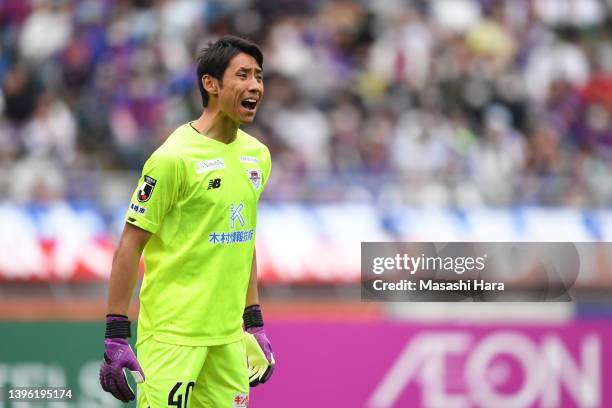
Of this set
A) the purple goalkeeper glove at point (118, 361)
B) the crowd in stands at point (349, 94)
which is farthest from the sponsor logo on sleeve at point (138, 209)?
the crowd in stands at point (349, 94)

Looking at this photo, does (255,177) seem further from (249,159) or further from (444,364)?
(444,364)

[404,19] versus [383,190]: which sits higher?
[404,19]

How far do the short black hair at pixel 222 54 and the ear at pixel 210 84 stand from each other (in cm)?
1

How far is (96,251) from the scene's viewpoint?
10969mm

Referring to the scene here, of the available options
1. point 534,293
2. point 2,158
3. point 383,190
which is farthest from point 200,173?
point 2,158

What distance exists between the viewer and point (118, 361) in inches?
198

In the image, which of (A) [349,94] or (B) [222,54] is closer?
(B) [222,54]

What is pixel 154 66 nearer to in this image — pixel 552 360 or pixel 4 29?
pixel 4 29

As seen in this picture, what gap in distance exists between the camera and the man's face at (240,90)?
524 cm

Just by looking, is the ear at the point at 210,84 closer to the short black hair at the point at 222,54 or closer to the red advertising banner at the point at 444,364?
the short black hair at the point at 222,54

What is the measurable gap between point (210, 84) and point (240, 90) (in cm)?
16

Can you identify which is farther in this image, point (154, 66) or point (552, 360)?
point (154, 66)

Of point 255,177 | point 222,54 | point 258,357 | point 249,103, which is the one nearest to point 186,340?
point 258,357

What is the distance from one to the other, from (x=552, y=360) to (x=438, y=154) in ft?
19.8
